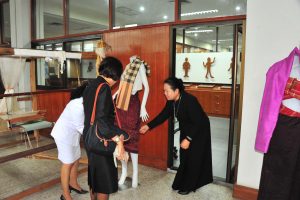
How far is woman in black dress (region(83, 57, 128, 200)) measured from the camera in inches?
71.3

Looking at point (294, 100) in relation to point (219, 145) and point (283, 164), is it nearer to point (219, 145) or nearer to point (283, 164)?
point (283, 164)

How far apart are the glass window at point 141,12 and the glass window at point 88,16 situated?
0.80 feet

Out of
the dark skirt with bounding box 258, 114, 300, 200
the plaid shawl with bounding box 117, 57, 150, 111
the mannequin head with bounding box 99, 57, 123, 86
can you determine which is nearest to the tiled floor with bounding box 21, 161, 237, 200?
the dark skirt with bounding box 258, 114, 300, 200

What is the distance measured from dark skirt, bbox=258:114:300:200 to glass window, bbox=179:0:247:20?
53.2 inches

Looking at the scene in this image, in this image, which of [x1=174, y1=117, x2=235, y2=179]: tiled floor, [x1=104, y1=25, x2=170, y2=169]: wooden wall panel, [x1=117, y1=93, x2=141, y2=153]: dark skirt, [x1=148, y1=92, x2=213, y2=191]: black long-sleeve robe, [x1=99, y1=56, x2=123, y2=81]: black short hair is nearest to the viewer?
[x1=99, y1=56, x2=123, y2=81]: black short hair

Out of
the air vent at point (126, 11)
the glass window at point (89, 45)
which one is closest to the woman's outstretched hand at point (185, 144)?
the air vent at point (126, 11)

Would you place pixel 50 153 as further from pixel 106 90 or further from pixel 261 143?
pixel 261 143

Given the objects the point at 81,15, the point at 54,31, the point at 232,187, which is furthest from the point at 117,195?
the point at 54,31

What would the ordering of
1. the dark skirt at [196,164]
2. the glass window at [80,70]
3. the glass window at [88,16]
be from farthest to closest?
the glass window at [80,70], the glass window at [88,16], the dark skirt at [196,164]

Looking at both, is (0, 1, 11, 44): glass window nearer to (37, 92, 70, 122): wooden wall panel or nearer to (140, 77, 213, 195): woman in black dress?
(37, 92, 70, 122): wooden wall panel

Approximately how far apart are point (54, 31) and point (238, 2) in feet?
11.3

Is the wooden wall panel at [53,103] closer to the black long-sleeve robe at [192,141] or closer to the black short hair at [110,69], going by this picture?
the black long-sleeve robe at [192,141]

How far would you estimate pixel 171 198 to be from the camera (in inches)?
106

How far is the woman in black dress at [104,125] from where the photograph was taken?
5.94ft
